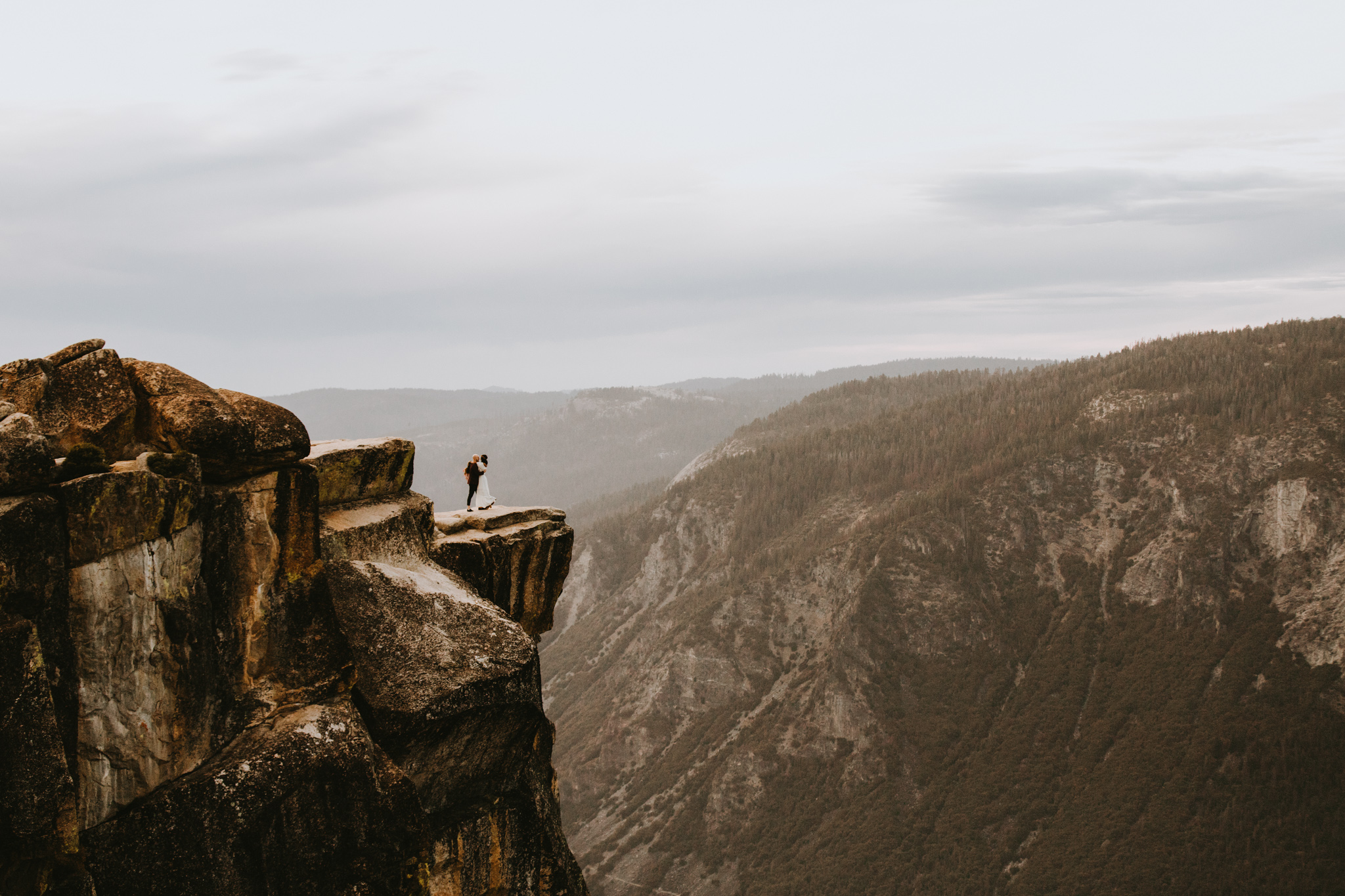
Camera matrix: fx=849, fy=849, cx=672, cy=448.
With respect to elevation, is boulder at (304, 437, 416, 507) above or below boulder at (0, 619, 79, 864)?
above

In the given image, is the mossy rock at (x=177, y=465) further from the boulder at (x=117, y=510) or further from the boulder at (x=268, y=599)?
the boulder at (x=268, y=599)

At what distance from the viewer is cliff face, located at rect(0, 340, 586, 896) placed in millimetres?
17703

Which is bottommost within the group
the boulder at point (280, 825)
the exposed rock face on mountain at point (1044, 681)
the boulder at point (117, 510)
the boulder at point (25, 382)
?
the exposed rock face on mountain at point (1044, 681)

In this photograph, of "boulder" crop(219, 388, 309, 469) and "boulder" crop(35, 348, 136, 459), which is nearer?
"boulder" crop(35, 348, 136, 459)

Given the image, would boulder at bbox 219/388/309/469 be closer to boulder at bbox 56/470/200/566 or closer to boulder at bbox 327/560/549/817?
boulder at bbox 56/470/200/566

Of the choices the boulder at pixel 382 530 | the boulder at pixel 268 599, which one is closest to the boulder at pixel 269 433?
the boulder at pixel 268 599

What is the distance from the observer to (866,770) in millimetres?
151500

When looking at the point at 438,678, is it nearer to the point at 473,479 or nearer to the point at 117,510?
the point at 117,510

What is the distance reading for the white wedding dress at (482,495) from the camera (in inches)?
1312

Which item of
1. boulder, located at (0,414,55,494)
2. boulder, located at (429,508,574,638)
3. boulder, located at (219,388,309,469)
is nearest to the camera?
boulder, located at (0,414,55,494)

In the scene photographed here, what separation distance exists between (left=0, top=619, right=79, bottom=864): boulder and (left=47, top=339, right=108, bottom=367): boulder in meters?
7.19

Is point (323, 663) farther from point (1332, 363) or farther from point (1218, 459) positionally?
point (1332, 363)

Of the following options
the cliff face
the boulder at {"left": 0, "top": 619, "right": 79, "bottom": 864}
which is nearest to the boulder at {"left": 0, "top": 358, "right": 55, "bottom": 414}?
the cliff face

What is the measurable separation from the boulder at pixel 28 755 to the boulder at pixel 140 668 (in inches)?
42.5
